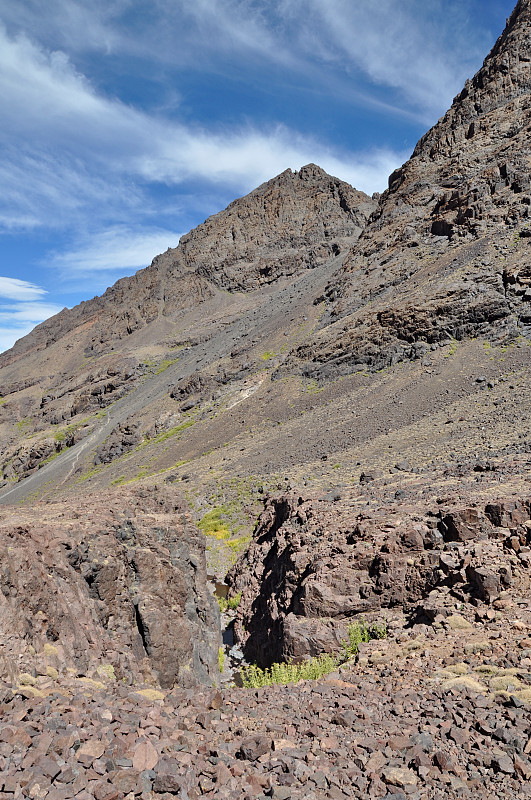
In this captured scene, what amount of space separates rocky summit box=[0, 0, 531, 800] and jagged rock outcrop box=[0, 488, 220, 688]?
63 mm

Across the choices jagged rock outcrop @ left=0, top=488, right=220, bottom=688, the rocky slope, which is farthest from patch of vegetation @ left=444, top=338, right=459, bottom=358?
jagged rock outcrop @ left=0, top=488, right=220, bottom=688

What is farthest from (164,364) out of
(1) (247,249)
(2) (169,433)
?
(1) (247,249)

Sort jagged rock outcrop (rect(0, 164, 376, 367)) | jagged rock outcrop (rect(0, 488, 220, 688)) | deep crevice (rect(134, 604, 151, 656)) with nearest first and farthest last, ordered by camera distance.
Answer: jagged rock outcrop (rect(0, 488, 220, 688)) → deep crevice (rect(134, 604, 151, 656)) → jagged rock outcrop (rect(0, 164, 376, 367))

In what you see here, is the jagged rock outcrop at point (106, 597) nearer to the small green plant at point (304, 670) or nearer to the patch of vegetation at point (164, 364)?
the small green plant at point (304, 670)

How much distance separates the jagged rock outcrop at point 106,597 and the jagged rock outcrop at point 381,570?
2.25 meters

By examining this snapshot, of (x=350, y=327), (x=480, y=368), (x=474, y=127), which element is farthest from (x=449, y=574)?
(x=474, y=127)

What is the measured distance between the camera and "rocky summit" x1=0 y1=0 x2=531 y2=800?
183 inches

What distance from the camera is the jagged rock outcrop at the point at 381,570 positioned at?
8469mm

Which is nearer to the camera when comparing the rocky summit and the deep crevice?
the rocky summit

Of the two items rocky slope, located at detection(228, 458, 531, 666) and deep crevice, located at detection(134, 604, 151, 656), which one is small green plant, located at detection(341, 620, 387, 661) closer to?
rocky slope, located at detection(228, 458, 531, 666)

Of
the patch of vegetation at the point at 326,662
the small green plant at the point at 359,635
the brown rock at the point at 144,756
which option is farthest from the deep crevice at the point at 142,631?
the brown rock at the point at 144,756

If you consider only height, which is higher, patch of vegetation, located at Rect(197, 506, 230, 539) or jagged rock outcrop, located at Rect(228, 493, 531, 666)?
jagged rock outcrop, located at Rect(228, 493, 531, 666)

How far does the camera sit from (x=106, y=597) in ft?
33.3

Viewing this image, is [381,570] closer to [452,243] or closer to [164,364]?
[452,243]
